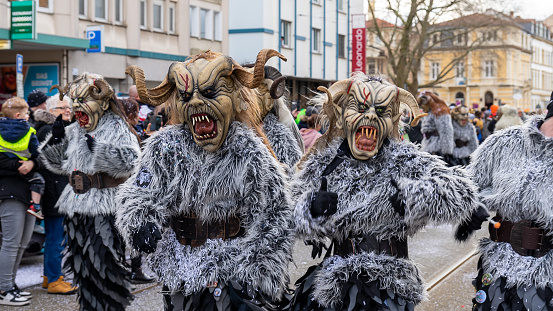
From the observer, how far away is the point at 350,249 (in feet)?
11.5

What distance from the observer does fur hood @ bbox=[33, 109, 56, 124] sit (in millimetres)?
6930

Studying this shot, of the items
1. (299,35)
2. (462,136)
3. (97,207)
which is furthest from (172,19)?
(97,207)

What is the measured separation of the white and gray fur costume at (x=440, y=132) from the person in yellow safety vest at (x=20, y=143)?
7444 mm

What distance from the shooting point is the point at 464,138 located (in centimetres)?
1255

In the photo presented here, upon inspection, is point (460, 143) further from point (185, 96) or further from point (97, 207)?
point (185, 96)

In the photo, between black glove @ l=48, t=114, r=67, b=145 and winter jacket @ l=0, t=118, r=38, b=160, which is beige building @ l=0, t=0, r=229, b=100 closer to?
winter jacket @ l=0, t=118, r=38, b=160

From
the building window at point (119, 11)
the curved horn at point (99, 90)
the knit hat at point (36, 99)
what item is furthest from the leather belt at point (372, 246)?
the building window at point (119, 11)

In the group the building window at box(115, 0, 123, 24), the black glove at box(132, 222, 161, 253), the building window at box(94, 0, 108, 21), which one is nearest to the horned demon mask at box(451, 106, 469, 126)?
the black glove at box(132, 222, 161, 253)

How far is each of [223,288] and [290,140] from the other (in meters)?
1.86

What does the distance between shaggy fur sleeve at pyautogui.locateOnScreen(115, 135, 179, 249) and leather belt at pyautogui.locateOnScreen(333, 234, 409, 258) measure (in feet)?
3.25

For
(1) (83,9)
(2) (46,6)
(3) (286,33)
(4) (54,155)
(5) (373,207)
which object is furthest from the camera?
(3) (286,33)

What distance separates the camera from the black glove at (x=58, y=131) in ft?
18.9

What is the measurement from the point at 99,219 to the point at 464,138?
347 inches

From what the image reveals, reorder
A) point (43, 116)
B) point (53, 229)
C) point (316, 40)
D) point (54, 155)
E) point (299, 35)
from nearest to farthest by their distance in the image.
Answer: point (54, 155) → point (53, 229) → point (43, 116) → point (299, 35) → point (316, 40)
